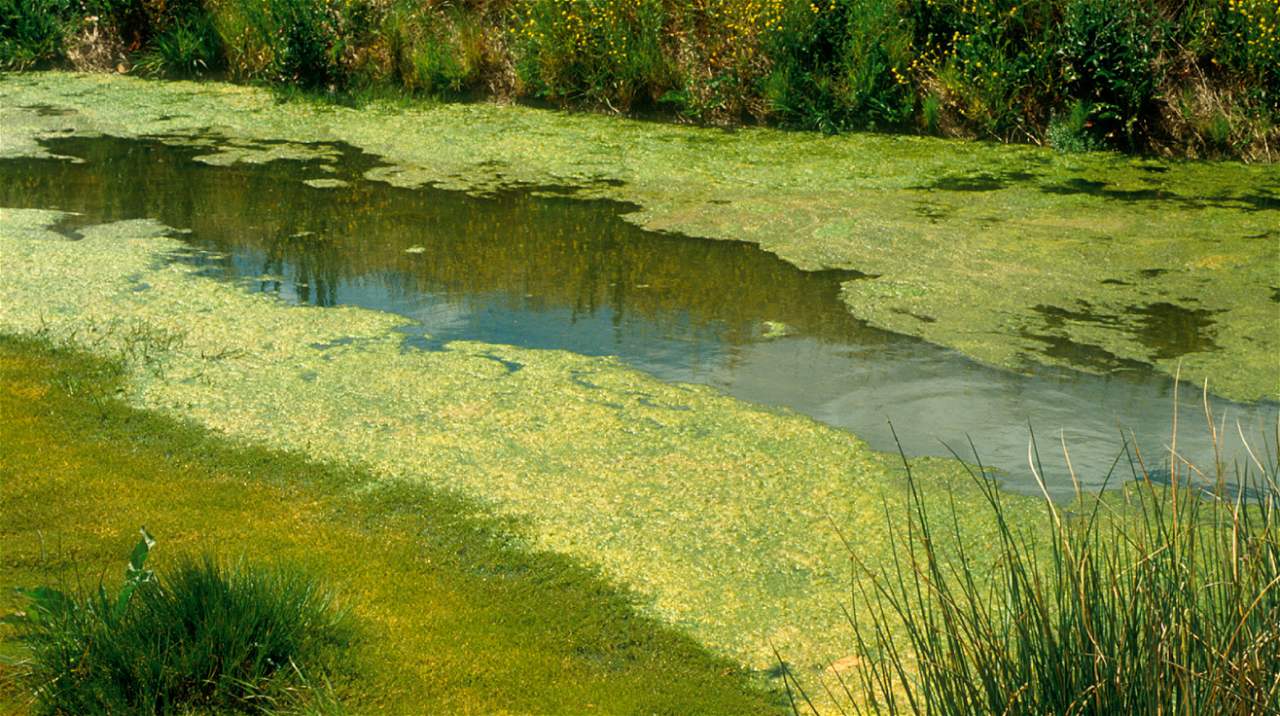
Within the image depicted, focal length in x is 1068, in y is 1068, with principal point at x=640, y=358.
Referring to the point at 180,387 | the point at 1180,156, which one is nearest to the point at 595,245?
the point at 180,387

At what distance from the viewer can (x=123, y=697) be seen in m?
1.99

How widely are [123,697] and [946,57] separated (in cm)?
717

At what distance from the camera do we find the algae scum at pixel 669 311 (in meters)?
3.12

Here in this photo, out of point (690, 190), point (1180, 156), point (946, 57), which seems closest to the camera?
point (690, 190)

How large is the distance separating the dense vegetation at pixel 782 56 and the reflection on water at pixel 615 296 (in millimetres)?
2008

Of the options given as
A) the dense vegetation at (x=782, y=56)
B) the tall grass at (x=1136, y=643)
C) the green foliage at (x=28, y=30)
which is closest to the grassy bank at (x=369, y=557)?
the tall grass at (x=1136, y=643)

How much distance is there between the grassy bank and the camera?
2.24 m

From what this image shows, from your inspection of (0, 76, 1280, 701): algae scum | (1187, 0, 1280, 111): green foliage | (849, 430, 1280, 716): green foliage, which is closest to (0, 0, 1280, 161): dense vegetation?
(1187, 0, 1280, 111): green foliage

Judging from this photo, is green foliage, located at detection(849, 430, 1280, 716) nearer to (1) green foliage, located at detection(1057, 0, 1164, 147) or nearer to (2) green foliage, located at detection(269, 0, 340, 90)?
(1) green foliage, located at detection(1057, 0, 1164, 147)

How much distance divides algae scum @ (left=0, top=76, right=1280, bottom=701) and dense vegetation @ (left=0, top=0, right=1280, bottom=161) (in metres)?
0.49

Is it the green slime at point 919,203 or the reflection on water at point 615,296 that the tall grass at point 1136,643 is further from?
the green slime at point 919,203

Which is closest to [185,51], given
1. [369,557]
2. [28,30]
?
[28,30]

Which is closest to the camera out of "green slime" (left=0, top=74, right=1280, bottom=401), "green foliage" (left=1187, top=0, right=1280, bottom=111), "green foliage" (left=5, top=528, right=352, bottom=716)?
"green foliage" (left=5, top=528, right=352, bottom=716)

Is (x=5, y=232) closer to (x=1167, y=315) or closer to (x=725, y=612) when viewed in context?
(x=725, y=612)
